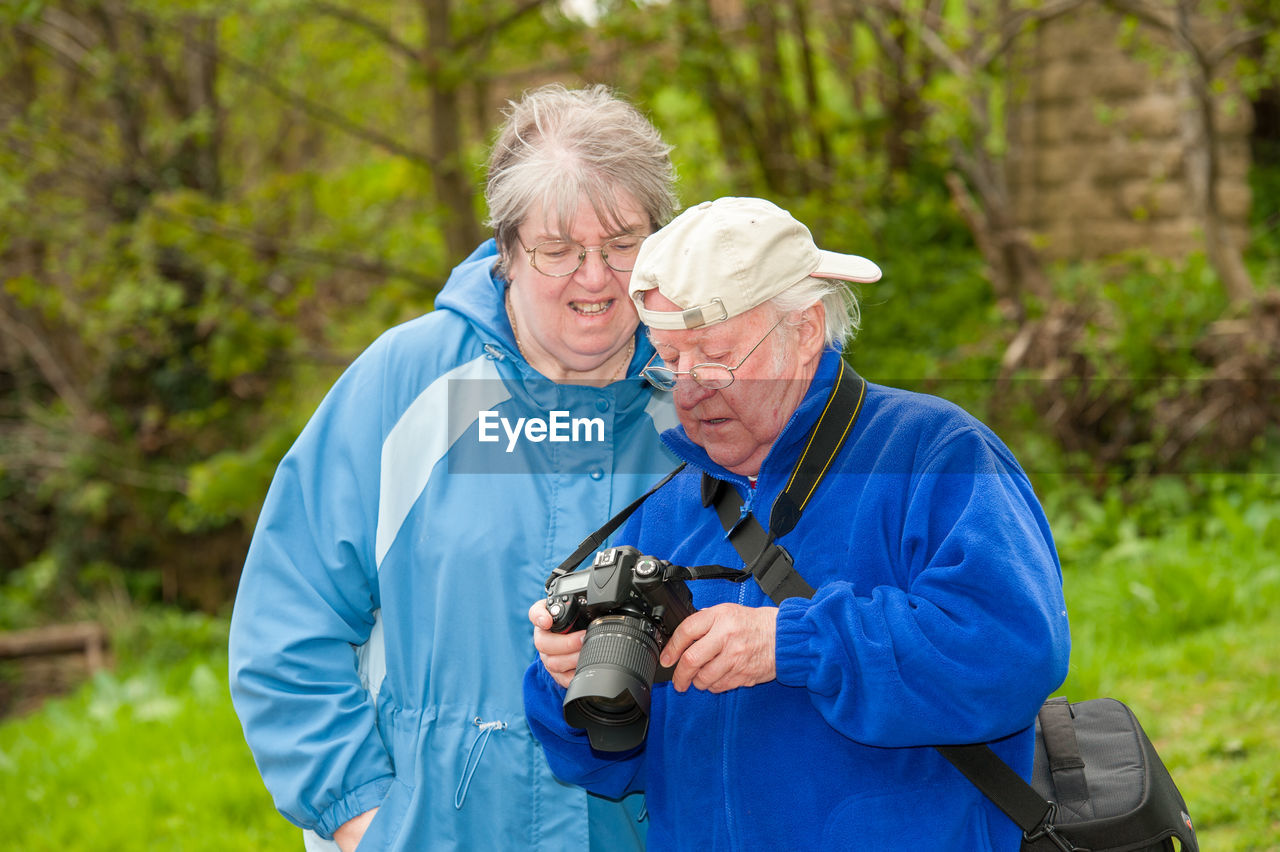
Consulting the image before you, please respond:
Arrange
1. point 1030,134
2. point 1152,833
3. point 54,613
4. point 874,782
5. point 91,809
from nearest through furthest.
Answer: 1. point 874,782
2. point 1152,833
3. point 91,809
4. point 1030,134
5. point 54,613

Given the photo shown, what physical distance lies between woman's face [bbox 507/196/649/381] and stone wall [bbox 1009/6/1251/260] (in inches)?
250

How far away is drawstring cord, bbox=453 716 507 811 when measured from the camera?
2.11m

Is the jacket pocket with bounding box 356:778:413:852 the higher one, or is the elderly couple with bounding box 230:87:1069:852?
the elderly couple with bounding box 230:87:1069:852

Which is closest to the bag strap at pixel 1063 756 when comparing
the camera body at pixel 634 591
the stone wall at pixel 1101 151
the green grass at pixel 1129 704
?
the camera body at pixel 634 591

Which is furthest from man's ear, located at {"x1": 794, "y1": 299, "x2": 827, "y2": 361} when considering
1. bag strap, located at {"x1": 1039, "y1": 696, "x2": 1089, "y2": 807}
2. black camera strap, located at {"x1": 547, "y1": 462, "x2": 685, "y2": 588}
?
bag strap, located at {"x1": 1039, "y1": 696, "x2": 1089, "y2": 807}

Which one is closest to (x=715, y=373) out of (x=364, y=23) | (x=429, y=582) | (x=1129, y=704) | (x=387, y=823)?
(x=429, y=582)

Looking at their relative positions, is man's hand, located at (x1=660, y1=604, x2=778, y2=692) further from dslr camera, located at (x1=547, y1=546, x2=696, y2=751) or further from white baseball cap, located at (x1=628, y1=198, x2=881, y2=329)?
white baseball cap, located at (x1=628, y1=198, x2=881, y2=329)

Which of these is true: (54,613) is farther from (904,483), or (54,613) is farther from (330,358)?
(904,483)

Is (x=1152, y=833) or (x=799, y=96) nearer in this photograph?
(x=1152, y=833)

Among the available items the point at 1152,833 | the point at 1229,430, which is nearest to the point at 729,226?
the point at 1152,833

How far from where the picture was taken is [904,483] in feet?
5.68

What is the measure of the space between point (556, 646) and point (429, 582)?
0.41 meters

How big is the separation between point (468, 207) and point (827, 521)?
646cm

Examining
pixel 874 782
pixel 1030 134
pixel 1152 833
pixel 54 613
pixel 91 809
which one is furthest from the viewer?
pixel 54 613
